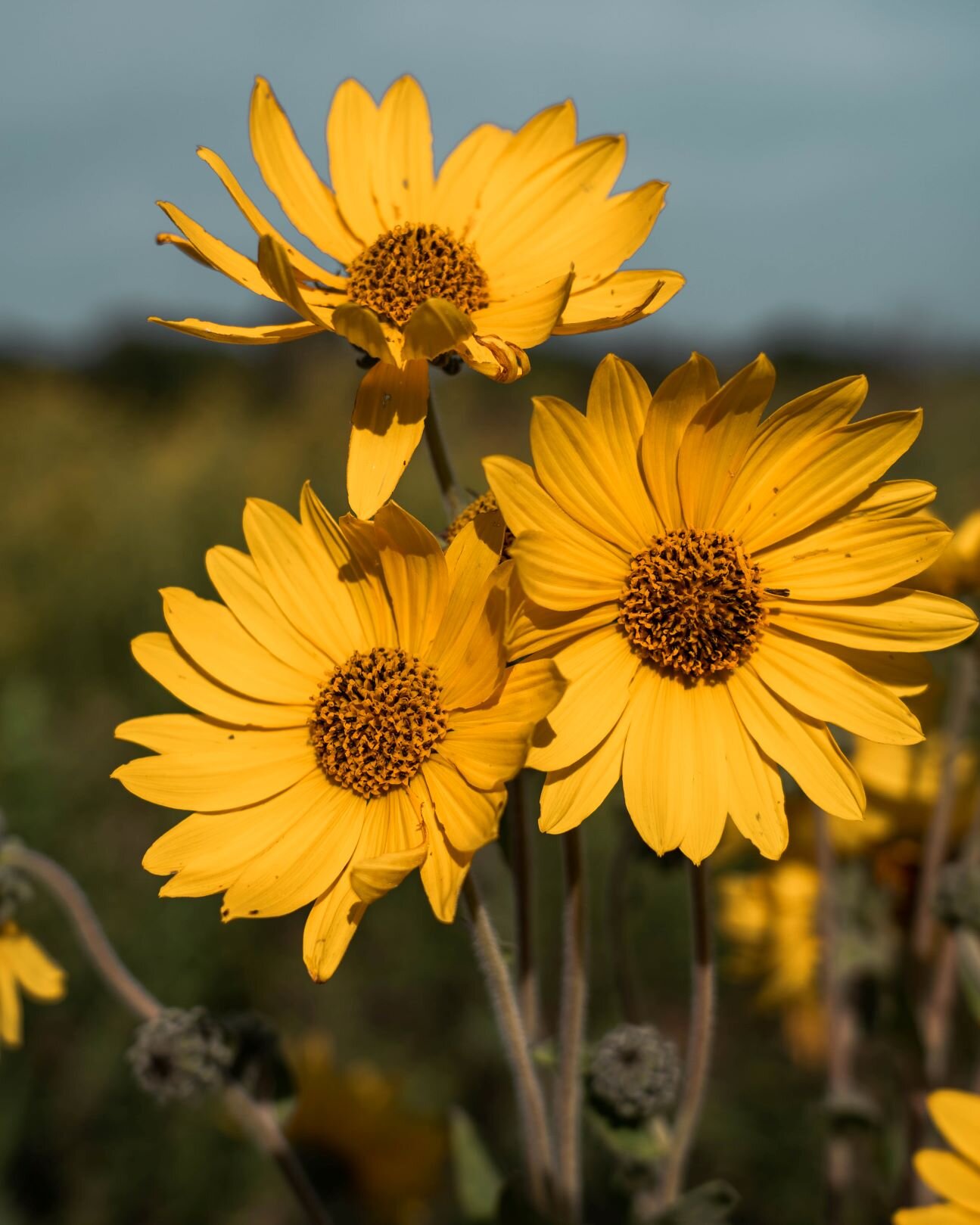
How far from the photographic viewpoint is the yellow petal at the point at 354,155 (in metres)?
1.84

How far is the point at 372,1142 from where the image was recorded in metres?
2.88

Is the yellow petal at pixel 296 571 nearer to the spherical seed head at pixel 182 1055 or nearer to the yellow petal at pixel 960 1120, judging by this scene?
the spherical seed head at pixel 182 1055

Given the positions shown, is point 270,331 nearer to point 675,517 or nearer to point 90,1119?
point 675,517

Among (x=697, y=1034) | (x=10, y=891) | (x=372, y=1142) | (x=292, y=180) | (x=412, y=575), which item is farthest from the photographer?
(x=372, y=1142)

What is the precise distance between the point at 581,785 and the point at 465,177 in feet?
3.68

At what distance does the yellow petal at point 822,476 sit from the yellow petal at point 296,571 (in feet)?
1.94

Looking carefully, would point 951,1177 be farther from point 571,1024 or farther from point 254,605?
point 254,605

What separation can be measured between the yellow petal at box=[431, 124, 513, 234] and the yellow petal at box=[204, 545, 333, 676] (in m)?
0.71

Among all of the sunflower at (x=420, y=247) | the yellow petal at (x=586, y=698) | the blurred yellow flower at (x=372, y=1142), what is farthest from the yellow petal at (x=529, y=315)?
the blurred yellow flower at (x=372, y=1142)

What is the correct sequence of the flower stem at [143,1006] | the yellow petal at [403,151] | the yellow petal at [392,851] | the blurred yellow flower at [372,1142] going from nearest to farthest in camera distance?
the yellow petal at [392,851] < the flower stem at [143,1006] < the yellow petal at [403,151] < the blurred yellow flower at [372,1142]

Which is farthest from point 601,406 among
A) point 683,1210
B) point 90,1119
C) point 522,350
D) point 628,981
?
point 90,1119

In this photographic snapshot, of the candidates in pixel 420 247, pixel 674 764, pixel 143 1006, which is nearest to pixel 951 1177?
pixel 674 764

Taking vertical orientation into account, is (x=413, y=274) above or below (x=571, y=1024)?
above

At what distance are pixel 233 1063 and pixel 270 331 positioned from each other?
4.03ft
